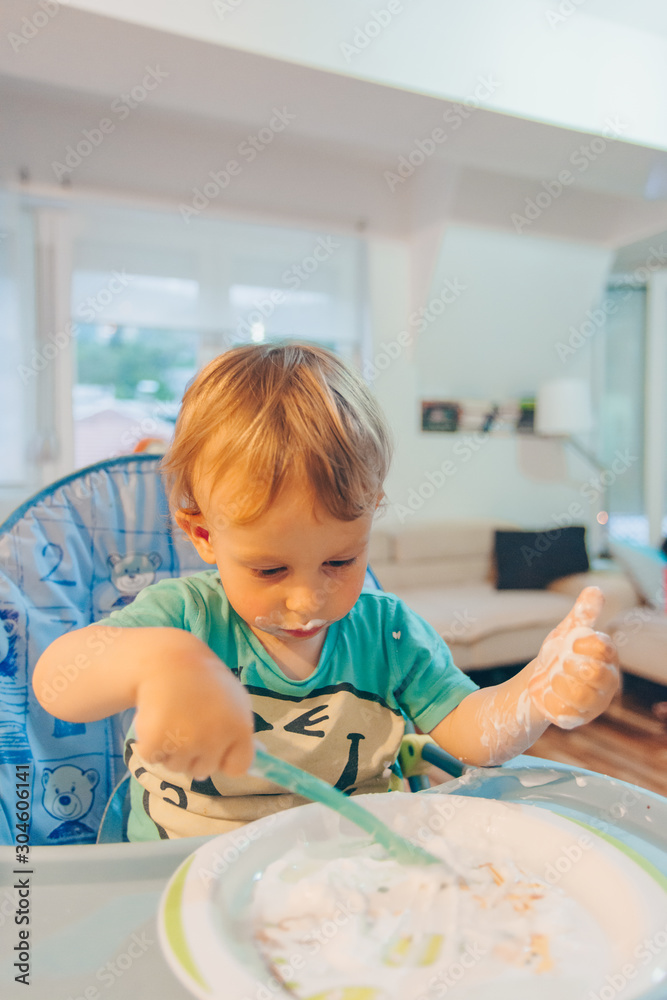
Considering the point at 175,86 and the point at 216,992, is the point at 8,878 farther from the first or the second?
the point at 175,86

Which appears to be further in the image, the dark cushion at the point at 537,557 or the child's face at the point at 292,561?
the dark cushion at the point at 537,557

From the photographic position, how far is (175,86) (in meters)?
2.45

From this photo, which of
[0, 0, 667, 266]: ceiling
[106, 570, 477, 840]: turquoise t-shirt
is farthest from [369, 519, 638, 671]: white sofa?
[106, 570, 477, 840]: turquoise t-shirt

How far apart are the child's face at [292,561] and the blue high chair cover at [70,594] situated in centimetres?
34

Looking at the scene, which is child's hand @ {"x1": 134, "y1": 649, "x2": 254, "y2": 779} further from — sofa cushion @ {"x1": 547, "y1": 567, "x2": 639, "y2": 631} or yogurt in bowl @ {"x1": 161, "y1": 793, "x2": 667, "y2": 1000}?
sofa cushion @ {"x1": 547, "y1": 567, "x2": 639, "y2": 631}

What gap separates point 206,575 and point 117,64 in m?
2.21

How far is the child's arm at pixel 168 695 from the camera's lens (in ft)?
1.48

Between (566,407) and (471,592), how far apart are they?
51.3 inches

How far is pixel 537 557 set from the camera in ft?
12.4

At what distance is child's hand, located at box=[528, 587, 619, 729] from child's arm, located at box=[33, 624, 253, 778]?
281mm

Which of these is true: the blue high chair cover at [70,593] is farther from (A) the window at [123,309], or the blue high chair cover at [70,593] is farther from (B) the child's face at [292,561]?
(A) the window at [123,309]

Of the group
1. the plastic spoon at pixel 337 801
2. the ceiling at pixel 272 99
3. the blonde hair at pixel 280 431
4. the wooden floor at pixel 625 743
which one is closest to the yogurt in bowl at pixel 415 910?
the plastic spoon at pixel 337 801

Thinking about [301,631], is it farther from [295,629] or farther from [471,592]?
[471,592]

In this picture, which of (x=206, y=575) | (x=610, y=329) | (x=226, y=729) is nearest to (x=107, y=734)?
(x=206, y=575)
